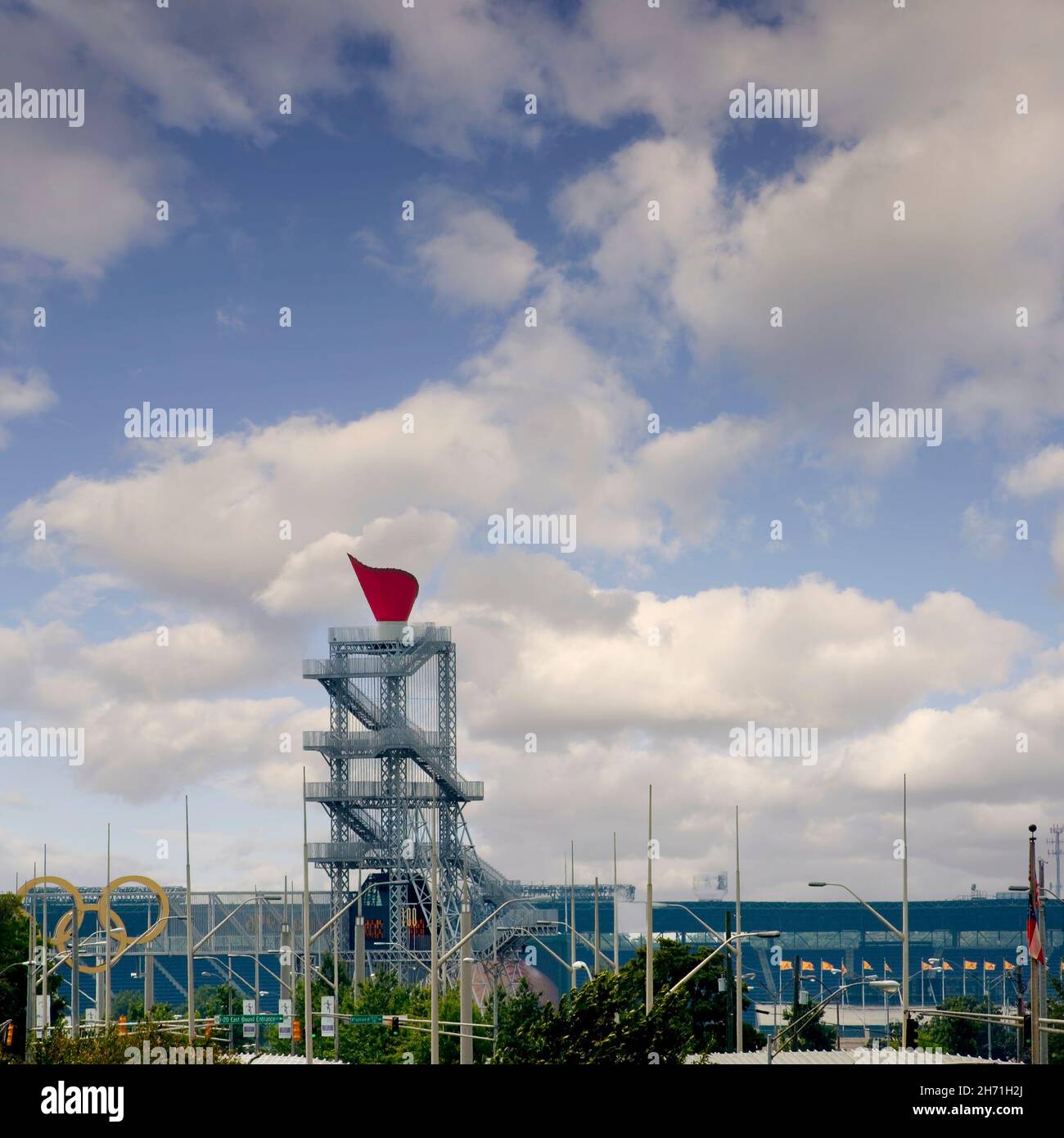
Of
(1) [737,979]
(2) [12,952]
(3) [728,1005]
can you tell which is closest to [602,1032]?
(1) [737,979]

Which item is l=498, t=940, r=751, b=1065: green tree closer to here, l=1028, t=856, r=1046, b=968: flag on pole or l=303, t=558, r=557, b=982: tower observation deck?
l=1028, t=856, r=1046, b=968: flag on pole

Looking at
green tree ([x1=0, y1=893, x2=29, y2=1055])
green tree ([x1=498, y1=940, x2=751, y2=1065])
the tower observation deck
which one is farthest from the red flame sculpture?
green tree ([x1=498, y1=940, x2=751, y2=1065])

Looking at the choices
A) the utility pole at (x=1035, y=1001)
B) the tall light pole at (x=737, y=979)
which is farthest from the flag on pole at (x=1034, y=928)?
the tall light pole at (x=737, y=979)

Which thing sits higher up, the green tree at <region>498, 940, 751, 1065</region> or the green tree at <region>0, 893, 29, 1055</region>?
the green tree at <region>498, 940, 751, 1065</region>

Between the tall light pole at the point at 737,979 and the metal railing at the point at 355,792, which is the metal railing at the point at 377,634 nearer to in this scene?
the metal railing at the point at 355,792

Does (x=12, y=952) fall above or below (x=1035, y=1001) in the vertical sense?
below

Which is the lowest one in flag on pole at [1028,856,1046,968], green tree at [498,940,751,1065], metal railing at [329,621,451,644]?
green tree at [498,940,751,1065]

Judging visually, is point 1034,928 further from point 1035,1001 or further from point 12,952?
point 12,952

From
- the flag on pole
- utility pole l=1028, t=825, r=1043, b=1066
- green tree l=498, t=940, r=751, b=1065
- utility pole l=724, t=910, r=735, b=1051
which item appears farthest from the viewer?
utility pole l=724, t=910, r=735, b=1051
